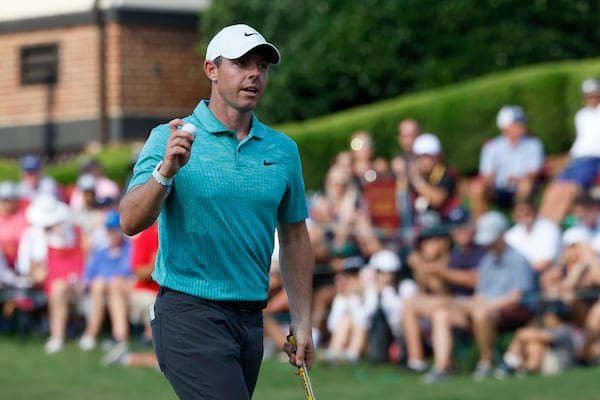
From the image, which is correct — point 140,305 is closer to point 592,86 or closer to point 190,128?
point 592,86

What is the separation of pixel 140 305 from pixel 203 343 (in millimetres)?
9168

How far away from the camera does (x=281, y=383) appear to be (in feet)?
42.5

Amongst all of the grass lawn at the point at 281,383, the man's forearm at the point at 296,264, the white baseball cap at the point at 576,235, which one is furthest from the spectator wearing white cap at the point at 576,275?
the man's forearm at the point at 296,264

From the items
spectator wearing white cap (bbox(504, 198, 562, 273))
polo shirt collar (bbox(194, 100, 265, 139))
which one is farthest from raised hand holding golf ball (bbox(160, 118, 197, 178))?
spectator wearing white cap (bbox(504, 198, 562, 273))

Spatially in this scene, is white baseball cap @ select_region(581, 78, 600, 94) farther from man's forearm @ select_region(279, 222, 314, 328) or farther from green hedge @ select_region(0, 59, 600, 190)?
man's forearm @ select_region(279, 222, 314, 328)

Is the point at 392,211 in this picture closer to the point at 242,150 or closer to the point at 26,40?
the point at 242,150

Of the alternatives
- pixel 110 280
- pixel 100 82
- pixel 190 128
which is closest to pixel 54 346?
pixel 110 280

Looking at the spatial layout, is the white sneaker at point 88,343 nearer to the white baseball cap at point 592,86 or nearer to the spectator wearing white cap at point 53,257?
the spectator wearing white cap at point 53,257

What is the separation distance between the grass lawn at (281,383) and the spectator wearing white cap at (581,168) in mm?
1881

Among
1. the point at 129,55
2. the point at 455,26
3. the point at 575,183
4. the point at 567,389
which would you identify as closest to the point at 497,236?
the point at 575,183

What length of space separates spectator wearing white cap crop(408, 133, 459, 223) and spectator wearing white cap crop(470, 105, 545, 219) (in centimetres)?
32

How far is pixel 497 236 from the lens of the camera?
12.3 meters

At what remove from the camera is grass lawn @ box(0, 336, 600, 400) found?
10.9 meters

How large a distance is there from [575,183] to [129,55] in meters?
18.6
